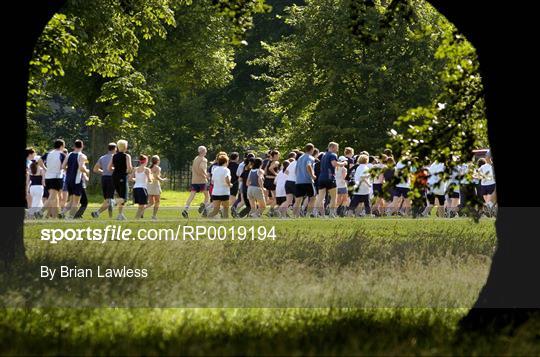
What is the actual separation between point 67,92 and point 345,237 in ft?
100

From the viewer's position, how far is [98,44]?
3150cm

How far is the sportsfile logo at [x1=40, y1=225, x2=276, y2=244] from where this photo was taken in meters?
21.3

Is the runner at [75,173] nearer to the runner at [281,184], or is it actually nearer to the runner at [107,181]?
the runner at [107,181]

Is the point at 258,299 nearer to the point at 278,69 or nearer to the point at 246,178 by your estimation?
the point at 246,178

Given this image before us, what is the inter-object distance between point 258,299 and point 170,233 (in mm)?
11166

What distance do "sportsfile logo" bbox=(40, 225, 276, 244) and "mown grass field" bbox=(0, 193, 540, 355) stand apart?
1.94 meters

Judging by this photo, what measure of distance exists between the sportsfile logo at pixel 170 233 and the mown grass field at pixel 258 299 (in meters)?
1.94

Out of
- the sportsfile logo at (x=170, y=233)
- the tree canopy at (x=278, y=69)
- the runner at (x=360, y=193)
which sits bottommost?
the sportsfile logo at (x=170, y=233)

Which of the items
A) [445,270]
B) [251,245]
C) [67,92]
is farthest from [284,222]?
[67,92]

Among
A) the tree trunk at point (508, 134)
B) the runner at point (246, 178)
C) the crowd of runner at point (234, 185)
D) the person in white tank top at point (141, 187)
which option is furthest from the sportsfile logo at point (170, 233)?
the tree trunk at point (508, 134)

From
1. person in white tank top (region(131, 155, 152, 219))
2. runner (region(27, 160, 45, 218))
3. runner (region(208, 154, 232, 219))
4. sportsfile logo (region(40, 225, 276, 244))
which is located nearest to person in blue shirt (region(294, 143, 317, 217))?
runner (region(208, 154, 232, 219))

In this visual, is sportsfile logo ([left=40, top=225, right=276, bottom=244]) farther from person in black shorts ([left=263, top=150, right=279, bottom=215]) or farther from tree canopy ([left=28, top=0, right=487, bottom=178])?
person in black shorts ([left=263, top=150, right=279, bottom=215])

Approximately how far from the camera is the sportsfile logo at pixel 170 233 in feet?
69.8

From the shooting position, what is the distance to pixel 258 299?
11.9 m
